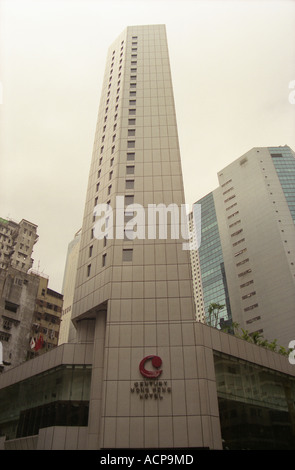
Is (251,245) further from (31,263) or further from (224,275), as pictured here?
(31,263)

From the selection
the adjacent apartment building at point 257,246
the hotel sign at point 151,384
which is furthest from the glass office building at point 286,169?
the hotel sign at point 151,384

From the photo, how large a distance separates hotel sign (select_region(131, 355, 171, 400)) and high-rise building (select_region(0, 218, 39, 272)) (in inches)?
3044

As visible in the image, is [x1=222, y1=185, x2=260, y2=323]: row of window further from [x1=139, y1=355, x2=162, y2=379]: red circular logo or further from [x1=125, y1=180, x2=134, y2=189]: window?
[x1=139, y1=355, x2=162, y2=379]: red circular logo

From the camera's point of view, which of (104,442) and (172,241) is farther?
(172,241)

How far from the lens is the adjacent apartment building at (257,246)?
93.9 meters

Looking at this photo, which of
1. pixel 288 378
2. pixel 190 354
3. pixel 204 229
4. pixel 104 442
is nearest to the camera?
pixel 104 442

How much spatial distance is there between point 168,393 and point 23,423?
56.9ft

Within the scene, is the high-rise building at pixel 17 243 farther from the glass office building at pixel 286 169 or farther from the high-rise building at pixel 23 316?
the glass office building at pixel 286 169

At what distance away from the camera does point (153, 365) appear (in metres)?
30.4

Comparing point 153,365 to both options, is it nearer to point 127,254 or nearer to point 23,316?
point 127,254

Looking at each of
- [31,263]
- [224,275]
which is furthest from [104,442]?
[224,275]

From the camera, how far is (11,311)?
6581 cm

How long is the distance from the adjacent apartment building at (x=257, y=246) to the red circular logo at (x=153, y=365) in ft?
216

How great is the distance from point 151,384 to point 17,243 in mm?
83451
